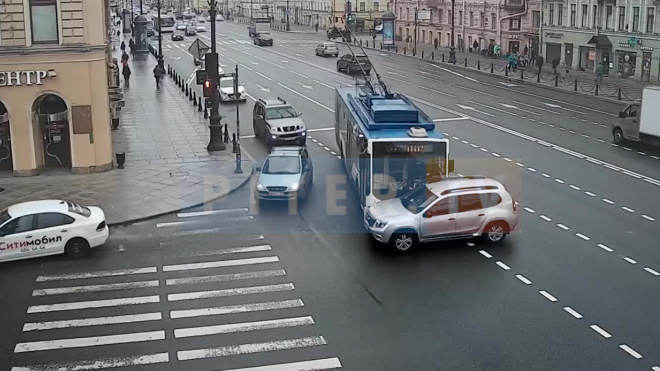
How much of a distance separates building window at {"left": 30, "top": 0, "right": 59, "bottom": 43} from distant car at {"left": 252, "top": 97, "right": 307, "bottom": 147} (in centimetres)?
912

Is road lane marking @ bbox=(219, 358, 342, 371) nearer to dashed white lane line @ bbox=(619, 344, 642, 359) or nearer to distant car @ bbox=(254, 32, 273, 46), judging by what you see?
dashed white lane line @ bbox=(619, 344, 642, 359)

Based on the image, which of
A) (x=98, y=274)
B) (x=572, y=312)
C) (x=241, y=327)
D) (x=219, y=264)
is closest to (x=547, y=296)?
(x=572, y=312)

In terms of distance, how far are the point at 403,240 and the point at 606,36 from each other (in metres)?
43.5

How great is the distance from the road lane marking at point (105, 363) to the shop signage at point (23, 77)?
1561 centimetres

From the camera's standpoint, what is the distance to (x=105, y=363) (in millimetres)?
12945

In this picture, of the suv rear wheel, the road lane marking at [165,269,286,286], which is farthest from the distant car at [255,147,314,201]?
the road lane marking at [165,269,286,286]

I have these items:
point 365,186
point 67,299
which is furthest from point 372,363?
point 365,186

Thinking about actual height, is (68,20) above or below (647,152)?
above

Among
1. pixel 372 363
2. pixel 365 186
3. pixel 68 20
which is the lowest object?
pixel 372 363

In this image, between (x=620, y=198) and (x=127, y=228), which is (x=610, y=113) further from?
(x=127, y=228)

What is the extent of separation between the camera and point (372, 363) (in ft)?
42.3

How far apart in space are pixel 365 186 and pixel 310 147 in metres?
11.6

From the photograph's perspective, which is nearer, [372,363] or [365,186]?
[372,363]

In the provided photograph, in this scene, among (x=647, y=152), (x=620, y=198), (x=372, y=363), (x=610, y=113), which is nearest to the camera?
(x=372, y=363)
